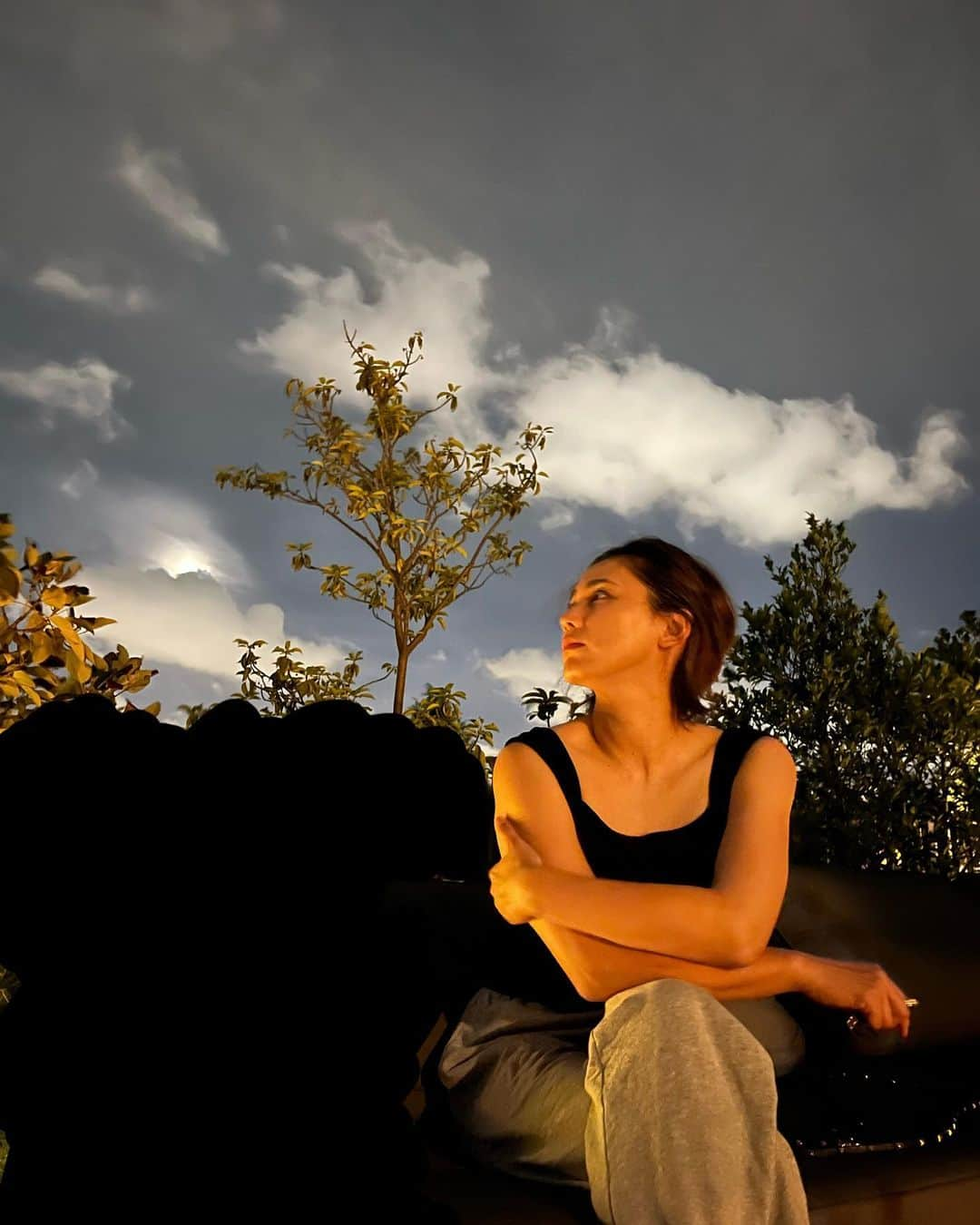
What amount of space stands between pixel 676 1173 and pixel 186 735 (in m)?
0.79

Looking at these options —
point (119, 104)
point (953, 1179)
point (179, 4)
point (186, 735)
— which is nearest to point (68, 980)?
point (186, 735)

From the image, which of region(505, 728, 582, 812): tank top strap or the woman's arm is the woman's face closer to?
region(505, 728, 582, 812): tank top strap

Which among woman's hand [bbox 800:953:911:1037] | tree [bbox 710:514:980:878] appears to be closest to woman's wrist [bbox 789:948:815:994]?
woman's hand [bbox 800:953:911:1037]

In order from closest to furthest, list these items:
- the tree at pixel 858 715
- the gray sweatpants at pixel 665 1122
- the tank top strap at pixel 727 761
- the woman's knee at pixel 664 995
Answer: the gray sweatpants at pixel 665 1122, the woman's knee at pixel 664 995, the tank top strap at pixel 727 761, the tree at pixel 858 715

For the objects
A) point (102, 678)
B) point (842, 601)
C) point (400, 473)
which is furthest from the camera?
point (400, 473)

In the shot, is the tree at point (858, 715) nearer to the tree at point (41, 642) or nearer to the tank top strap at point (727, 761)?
the tank top strap at point (727, 761)

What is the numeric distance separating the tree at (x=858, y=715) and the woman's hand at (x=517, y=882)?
6.15 ft

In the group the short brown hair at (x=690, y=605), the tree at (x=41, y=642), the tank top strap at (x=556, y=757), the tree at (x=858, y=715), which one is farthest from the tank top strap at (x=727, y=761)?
the tree at (x=858, y=715)

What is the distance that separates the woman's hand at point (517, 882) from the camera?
137 cm

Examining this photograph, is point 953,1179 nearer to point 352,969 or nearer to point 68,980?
point 352,969

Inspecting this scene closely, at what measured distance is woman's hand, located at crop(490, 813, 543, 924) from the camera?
1368 mm

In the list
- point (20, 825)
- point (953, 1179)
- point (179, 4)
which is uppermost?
point (179, 4)

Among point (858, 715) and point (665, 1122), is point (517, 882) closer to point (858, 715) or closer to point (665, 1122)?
point (665, 1122)

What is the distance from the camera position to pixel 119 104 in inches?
122
